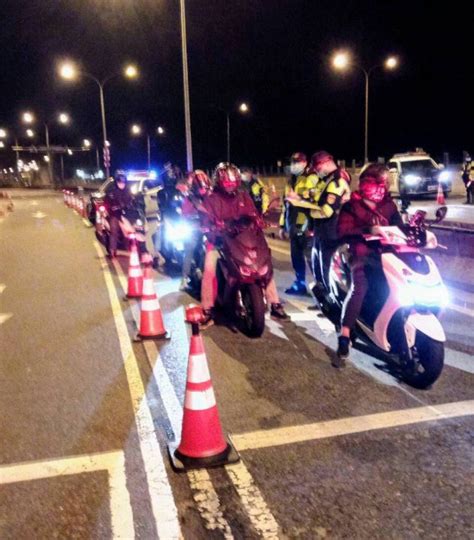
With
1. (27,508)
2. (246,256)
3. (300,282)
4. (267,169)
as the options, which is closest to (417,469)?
(27,508)

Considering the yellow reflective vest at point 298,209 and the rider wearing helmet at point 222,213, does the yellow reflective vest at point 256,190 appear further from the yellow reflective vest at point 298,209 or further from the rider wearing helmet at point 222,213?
the rider wearing helmet at point 222,213

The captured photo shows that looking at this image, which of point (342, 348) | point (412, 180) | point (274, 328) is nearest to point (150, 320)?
point (274, 328)

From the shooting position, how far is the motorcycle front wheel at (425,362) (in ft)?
17.2

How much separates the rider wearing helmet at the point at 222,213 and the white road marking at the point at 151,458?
1.15 meters

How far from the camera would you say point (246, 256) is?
724cm

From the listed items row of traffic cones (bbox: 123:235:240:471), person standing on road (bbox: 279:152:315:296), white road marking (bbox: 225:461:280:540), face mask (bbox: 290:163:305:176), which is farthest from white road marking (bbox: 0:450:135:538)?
face mask (bbox: 290:163:305:176)

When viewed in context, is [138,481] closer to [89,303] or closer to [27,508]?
[27,508]

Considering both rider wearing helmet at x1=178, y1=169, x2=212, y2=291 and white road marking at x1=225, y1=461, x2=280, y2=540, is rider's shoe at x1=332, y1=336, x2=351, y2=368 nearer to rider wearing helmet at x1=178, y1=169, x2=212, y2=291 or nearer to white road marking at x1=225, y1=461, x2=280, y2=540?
white road marking at x1=225, y1=461, x2=280, y2=540

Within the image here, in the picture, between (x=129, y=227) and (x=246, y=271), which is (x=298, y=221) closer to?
(x=246, y=271)

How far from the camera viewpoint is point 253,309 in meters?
7.20

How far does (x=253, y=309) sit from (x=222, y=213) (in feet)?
4.28

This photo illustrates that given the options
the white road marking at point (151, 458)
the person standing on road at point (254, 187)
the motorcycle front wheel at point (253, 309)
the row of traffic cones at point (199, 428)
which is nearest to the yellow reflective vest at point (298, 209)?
the motorcycle front wheel at point (253, 309)

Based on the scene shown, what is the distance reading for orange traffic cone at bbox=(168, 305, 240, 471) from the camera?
4.30 metres

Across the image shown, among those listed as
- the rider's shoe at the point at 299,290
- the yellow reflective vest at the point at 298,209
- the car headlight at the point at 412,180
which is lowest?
the rider's shoe at the point at 299,290
